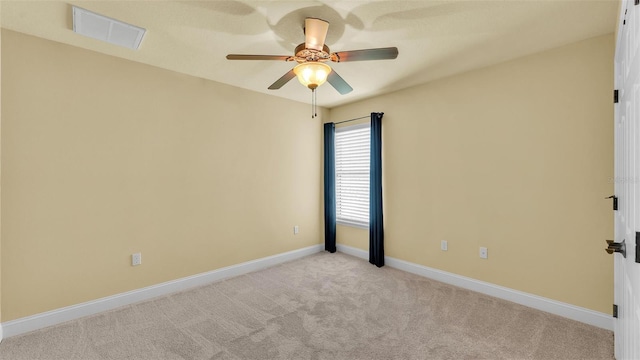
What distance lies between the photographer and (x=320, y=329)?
8.00ft

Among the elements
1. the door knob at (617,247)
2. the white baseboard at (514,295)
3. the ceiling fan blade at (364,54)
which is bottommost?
the white baseboard at (514,295)

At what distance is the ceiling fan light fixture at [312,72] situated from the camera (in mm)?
2127

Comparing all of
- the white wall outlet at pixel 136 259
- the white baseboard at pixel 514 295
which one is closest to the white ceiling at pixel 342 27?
the white wall outlet at pixel 136 259

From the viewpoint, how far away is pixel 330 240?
15.5 ft

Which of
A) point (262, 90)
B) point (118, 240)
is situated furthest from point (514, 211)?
point (118, 240)

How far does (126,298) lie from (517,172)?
164 inches

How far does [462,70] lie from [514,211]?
1.63 metres

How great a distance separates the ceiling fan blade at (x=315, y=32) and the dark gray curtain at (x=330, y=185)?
2.70 metres

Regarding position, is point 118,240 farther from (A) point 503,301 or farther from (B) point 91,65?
(A) point 503,301

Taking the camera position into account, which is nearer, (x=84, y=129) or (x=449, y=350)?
(x=449, y=350)

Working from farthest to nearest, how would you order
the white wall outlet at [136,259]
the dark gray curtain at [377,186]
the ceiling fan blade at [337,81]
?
the dark gray curtain at [377,186], the white wall outlet at [136,259], the ceiling fan blade at [337,81]

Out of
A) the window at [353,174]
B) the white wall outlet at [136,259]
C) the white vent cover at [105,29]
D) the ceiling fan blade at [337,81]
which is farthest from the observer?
the window at [353,174]

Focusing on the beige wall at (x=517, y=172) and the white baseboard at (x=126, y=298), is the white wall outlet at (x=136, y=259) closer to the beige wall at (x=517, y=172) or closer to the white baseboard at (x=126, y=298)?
the white baseboard at (x=126, y=298)

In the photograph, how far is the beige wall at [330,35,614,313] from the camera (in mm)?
2496
